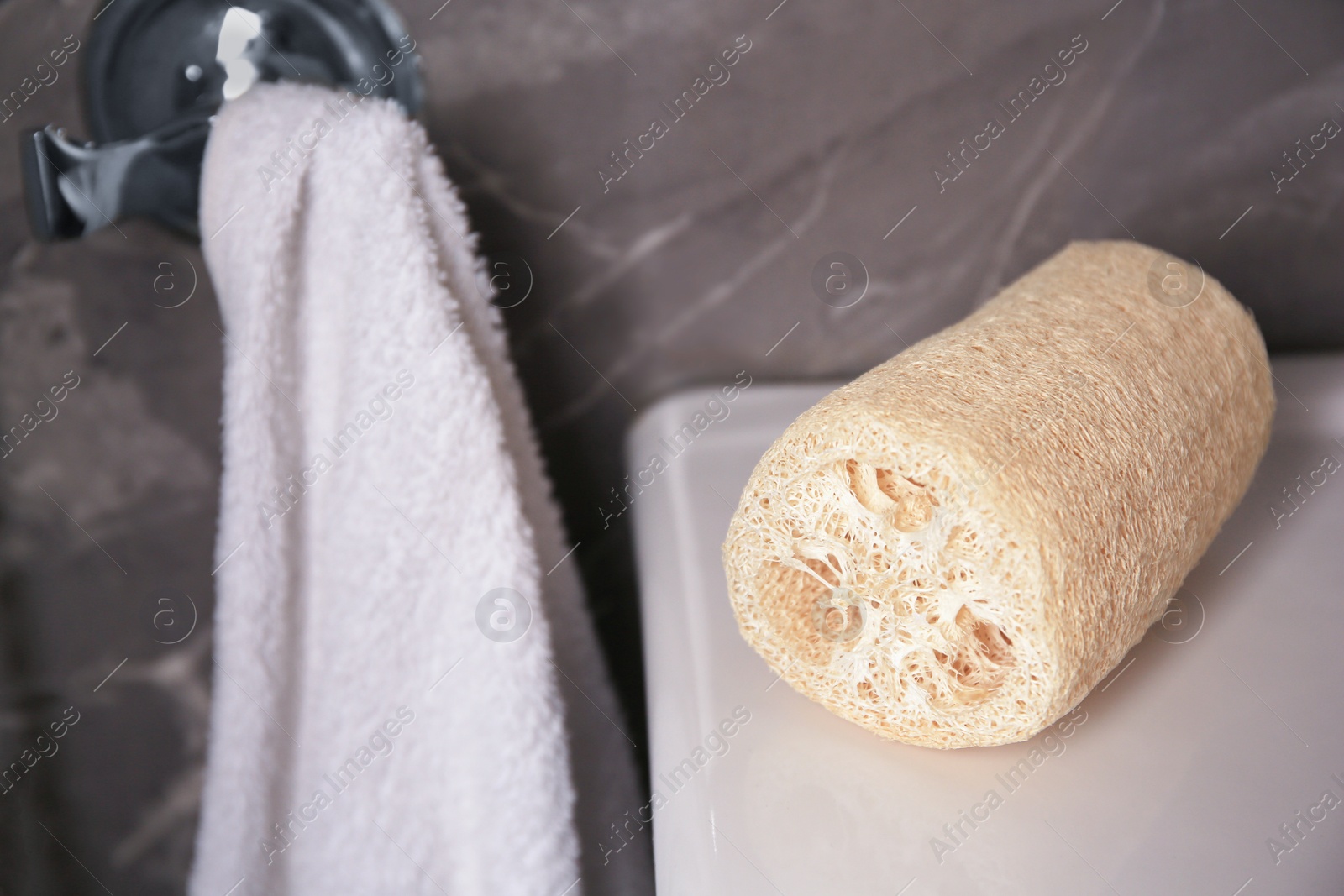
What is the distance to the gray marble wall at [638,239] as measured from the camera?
471 mm

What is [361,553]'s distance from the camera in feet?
1.37

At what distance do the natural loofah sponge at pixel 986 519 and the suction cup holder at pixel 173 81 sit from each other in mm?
315

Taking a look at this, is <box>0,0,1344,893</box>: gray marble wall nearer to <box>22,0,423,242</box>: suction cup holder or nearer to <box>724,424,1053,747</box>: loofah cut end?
<box>22,0,423,242</box>: suction cup holder

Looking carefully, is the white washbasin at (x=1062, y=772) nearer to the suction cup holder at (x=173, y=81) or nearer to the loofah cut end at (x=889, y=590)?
the loofah cut end at (x=889, y=590)

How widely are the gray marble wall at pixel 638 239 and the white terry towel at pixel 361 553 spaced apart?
0.34 feet

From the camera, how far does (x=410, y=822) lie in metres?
0.41

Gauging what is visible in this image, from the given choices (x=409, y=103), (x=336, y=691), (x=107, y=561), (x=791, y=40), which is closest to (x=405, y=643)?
(x=336, y=691)

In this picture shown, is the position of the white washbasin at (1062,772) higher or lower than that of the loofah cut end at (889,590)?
lower

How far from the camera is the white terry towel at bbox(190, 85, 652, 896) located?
404mm

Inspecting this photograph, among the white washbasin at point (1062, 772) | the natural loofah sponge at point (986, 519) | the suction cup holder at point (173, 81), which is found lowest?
the white washbasin at point (1062, 772)

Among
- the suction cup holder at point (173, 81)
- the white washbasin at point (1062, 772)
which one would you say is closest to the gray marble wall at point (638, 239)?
the suction cup holder at point (173, 81)

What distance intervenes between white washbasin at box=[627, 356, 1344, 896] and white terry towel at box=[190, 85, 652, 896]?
75mm

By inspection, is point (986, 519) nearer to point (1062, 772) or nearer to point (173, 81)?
point (1062, 772)

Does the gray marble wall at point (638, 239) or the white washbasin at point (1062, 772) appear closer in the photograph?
the white washbasin at point (1062, 772)
